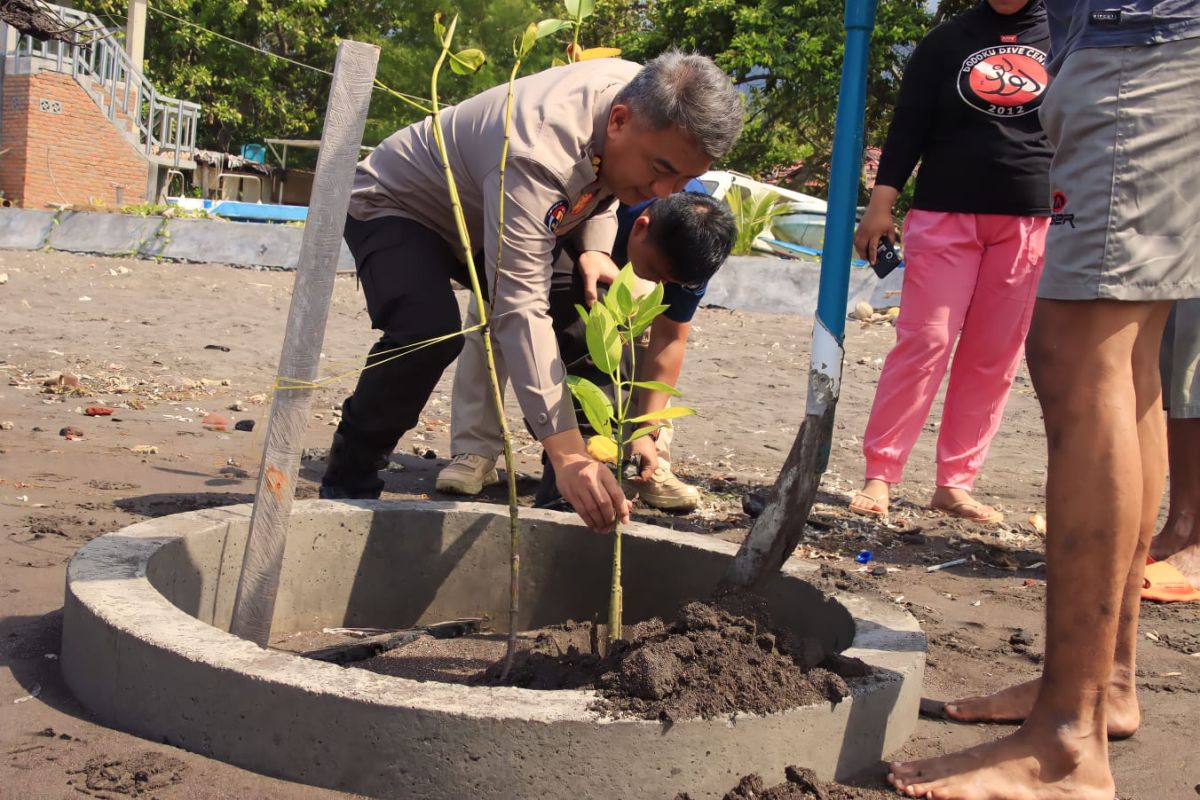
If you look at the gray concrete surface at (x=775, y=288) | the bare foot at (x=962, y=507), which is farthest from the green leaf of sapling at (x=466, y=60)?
the gray concrete surface at (x=775, y=288)

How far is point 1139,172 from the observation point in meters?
1.95

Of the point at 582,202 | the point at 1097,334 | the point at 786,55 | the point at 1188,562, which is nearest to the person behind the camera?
the point at 1097,334

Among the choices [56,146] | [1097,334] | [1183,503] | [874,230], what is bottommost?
[1183,503]

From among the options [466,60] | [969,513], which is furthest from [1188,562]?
[466,60]

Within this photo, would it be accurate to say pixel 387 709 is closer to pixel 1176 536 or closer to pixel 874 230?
pixel 1176 536

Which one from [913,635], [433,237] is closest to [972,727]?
[913,635]

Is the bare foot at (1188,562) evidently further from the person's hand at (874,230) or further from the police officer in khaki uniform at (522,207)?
the police officer in khaki uniform at (522,207)

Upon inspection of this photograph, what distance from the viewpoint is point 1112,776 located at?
2230 millimetres

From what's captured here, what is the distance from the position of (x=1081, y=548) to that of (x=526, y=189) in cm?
151

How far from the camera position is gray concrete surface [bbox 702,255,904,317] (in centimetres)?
1066

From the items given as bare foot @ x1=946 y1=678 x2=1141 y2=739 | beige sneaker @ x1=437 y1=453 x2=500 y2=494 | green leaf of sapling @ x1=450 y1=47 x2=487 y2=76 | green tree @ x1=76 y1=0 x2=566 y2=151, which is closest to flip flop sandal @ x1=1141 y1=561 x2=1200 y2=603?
bare foot @ x1=946 y1=678 x2=1141 y2=739

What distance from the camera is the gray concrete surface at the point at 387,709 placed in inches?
75.7

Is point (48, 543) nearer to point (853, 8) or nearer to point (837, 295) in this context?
point (837, 295)

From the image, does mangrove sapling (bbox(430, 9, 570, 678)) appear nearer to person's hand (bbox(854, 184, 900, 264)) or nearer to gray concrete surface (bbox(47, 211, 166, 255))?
person's hand (bbox(854, 184, 900, 264))
